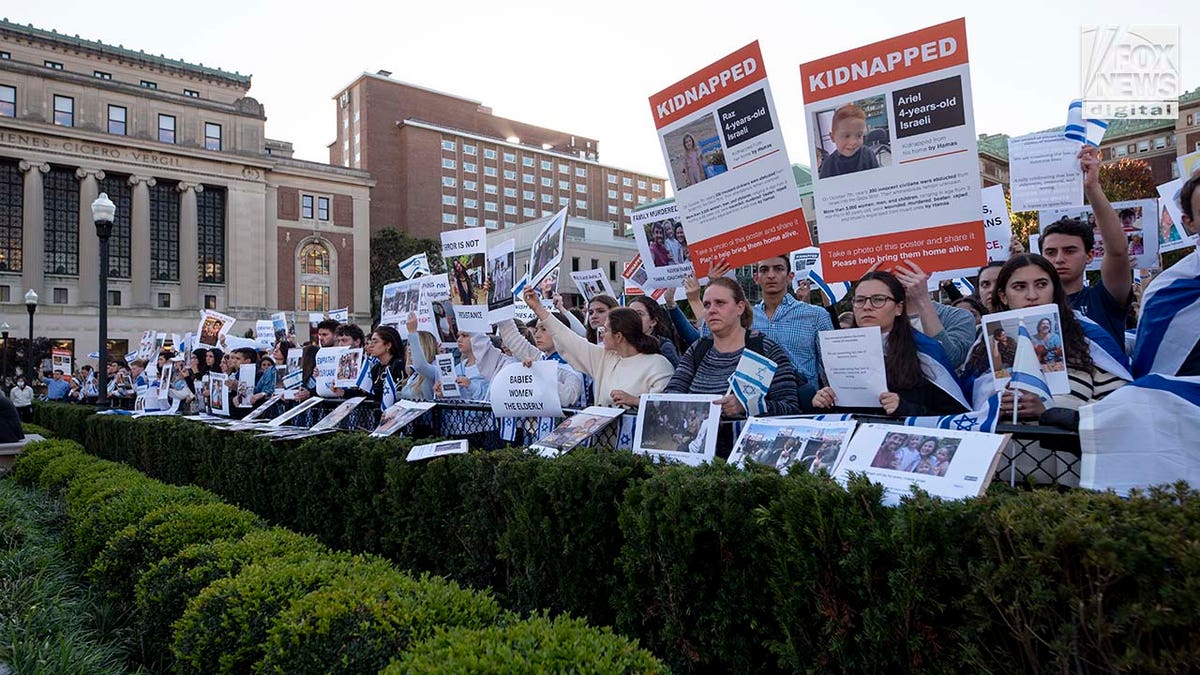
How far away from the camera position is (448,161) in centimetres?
9806

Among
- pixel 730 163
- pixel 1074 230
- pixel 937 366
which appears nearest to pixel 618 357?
pixel 730 163

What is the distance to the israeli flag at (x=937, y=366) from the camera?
3.65 meters

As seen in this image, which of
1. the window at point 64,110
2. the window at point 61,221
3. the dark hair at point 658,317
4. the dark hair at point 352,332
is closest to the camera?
the dark hair at point 658,317

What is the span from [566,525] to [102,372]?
1559 centimetres

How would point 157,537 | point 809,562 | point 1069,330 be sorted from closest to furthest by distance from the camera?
1. point 809,562
2. point 1069,330
3. point 157,537

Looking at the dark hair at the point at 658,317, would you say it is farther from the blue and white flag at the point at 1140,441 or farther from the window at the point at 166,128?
the window at the point at 166,128

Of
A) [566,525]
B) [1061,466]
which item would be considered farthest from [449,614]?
[1061,466]

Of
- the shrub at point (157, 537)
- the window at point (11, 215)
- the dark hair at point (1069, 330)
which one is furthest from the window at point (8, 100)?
the dark hair at point (1069, 330)

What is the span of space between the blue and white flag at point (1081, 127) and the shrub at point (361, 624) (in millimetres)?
4209

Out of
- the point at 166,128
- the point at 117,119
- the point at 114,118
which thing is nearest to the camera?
the point at 114,118

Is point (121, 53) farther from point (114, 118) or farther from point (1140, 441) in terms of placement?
point (1140, 441)

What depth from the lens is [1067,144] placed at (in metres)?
5.77

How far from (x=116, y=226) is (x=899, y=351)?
67334mm

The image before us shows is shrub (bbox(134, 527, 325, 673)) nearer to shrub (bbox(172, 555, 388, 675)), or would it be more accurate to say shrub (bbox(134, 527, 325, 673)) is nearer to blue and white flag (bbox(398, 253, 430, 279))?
shrub (bbox(172, 555, 388, 675))
